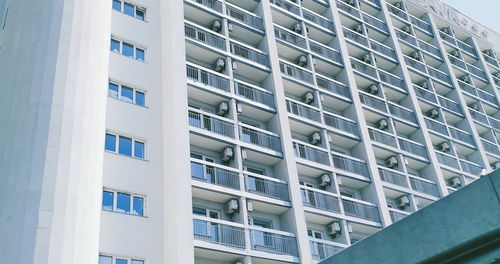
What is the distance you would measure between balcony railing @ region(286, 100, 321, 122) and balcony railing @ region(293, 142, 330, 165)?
213cm

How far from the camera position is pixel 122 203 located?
1856 cm

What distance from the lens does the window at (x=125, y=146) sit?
64.7 feet

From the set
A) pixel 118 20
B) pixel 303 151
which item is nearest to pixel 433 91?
pixel 303 151

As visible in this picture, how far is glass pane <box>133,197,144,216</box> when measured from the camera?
18.7m

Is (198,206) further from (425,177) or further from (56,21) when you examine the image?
(425,177)

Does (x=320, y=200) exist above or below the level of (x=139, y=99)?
below

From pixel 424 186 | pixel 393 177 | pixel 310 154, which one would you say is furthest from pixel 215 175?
pixel 424 186

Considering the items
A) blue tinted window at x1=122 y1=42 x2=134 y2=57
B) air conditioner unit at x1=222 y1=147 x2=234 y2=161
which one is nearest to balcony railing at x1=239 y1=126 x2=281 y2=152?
air conditioner unit at x1=222 y1=147 x2=234 y2=161

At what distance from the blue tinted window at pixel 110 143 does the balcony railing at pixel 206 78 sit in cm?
599

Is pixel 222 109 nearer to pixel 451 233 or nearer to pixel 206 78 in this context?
pixel 206 78

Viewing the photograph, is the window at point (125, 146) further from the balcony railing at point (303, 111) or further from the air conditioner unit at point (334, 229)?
the balcony railing at point (303, 111)

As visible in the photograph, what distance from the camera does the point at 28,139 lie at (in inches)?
667

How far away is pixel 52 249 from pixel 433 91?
101 ft

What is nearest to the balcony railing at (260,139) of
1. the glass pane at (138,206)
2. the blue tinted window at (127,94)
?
the blue tinted window at (127,94)
